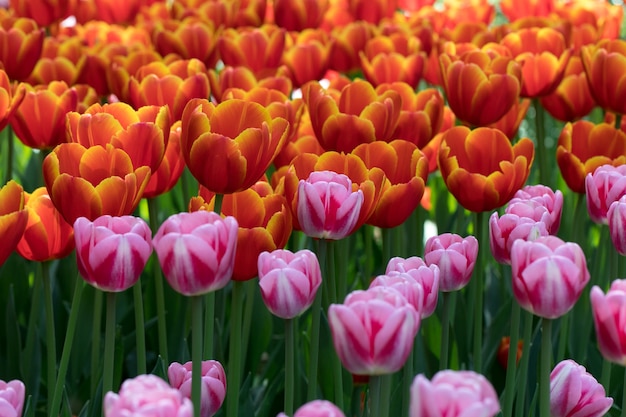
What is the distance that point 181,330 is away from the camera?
1.84 meters

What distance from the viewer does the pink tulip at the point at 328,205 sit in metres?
1.18

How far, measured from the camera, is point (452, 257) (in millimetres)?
1196

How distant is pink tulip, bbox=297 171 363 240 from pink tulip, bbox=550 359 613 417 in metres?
0.30

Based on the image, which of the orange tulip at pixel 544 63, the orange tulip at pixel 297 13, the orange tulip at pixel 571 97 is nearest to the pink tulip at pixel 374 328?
the orange tulip at pixel 544 63

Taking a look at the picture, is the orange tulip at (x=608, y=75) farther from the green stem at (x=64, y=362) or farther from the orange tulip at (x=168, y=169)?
the green stem at (x=64, y=362)

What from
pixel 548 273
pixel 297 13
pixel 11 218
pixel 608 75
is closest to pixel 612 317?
pixel 548 273

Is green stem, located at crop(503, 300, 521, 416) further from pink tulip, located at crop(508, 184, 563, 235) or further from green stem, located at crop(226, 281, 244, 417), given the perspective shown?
green stem, located at crop(226, 281, 244, 417)

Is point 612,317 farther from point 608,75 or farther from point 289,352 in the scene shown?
point 608,75

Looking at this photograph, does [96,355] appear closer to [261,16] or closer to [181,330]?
[181,330]

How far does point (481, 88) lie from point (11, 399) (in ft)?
3.28

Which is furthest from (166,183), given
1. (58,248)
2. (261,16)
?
(261,16)

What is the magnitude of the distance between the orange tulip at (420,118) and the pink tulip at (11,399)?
2.68 feet

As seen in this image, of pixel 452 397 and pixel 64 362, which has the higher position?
pixel 452 397

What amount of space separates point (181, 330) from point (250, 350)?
13 cm
